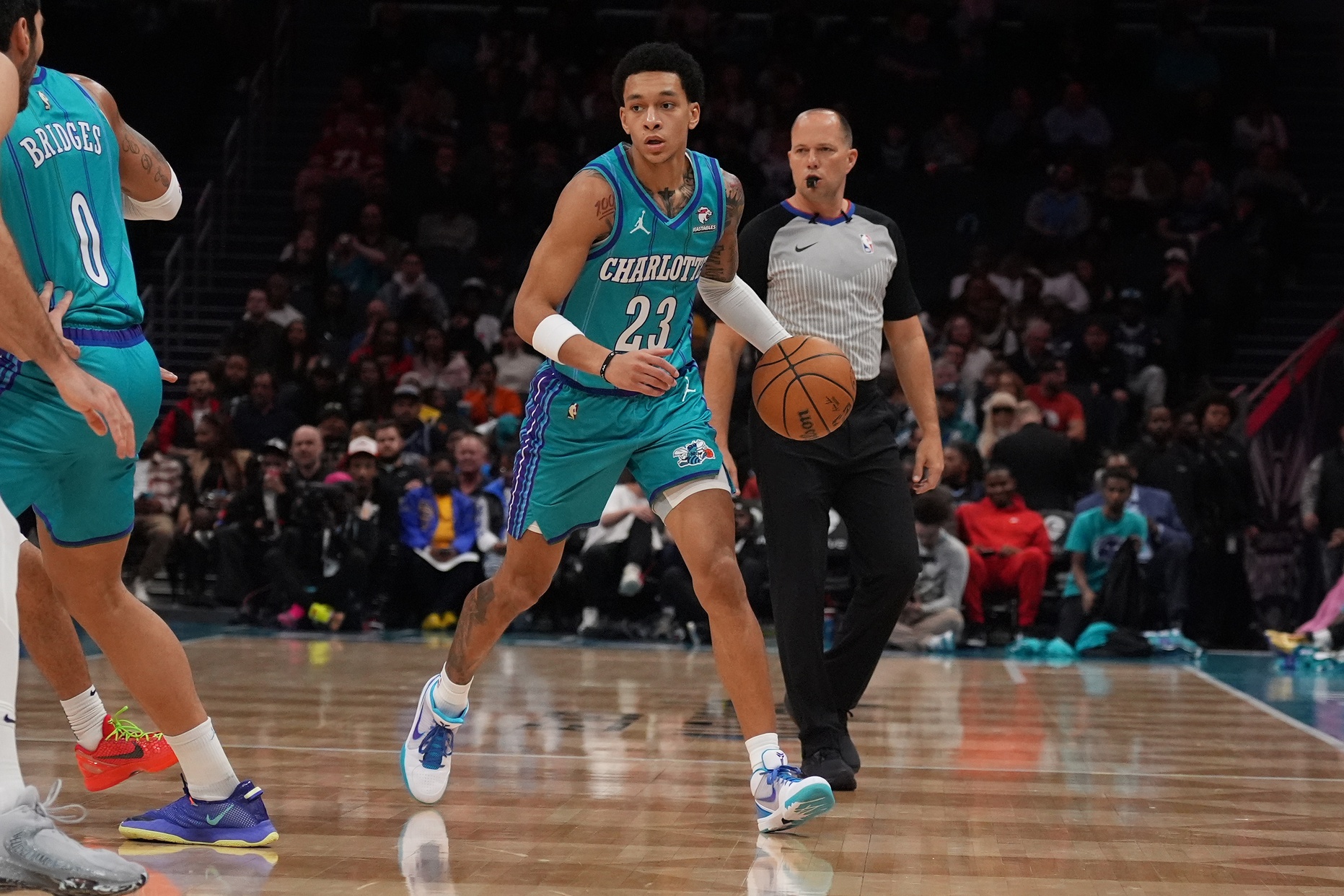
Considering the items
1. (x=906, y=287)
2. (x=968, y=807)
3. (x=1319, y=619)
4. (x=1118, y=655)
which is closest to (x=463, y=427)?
(x=1118, y=655)

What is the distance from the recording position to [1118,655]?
10469 millimetres

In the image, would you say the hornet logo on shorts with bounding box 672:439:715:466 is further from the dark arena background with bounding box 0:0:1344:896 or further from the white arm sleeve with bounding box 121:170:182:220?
the white arm sleeve with bounding box 121:170:182:220

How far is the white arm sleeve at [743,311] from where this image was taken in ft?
15.3

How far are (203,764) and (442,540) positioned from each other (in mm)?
7731

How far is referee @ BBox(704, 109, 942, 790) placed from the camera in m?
5.02

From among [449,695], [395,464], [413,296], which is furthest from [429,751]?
[413,296]

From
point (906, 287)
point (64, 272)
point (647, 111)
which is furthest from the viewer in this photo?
point (906, 287)

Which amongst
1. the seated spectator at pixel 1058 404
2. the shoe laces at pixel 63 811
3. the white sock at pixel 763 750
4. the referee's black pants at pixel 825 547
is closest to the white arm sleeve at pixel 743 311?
the referee's black pants at pixel 825 547

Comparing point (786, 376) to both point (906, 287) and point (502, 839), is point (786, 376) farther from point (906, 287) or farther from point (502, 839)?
point (502, 839)

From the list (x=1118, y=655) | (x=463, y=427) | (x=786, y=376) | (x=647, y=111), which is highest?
(x=647, y=111)

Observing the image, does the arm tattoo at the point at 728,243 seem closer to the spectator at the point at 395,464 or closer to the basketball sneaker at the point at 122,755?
the basketball sneaker at the point at 122,755

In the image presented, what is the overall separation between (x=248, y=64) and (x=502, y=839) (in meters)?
16.3

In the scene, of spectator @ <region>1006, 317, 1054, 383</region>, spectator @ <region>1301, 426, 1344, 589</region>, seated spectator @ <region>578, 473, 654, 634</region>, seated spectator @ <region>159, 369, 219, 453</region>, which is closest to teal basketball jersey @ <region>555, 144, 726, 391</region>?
seated spectator @ <region>578, 473, 654, 634</region>

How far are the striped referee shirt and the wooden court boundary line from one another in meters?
2.59
